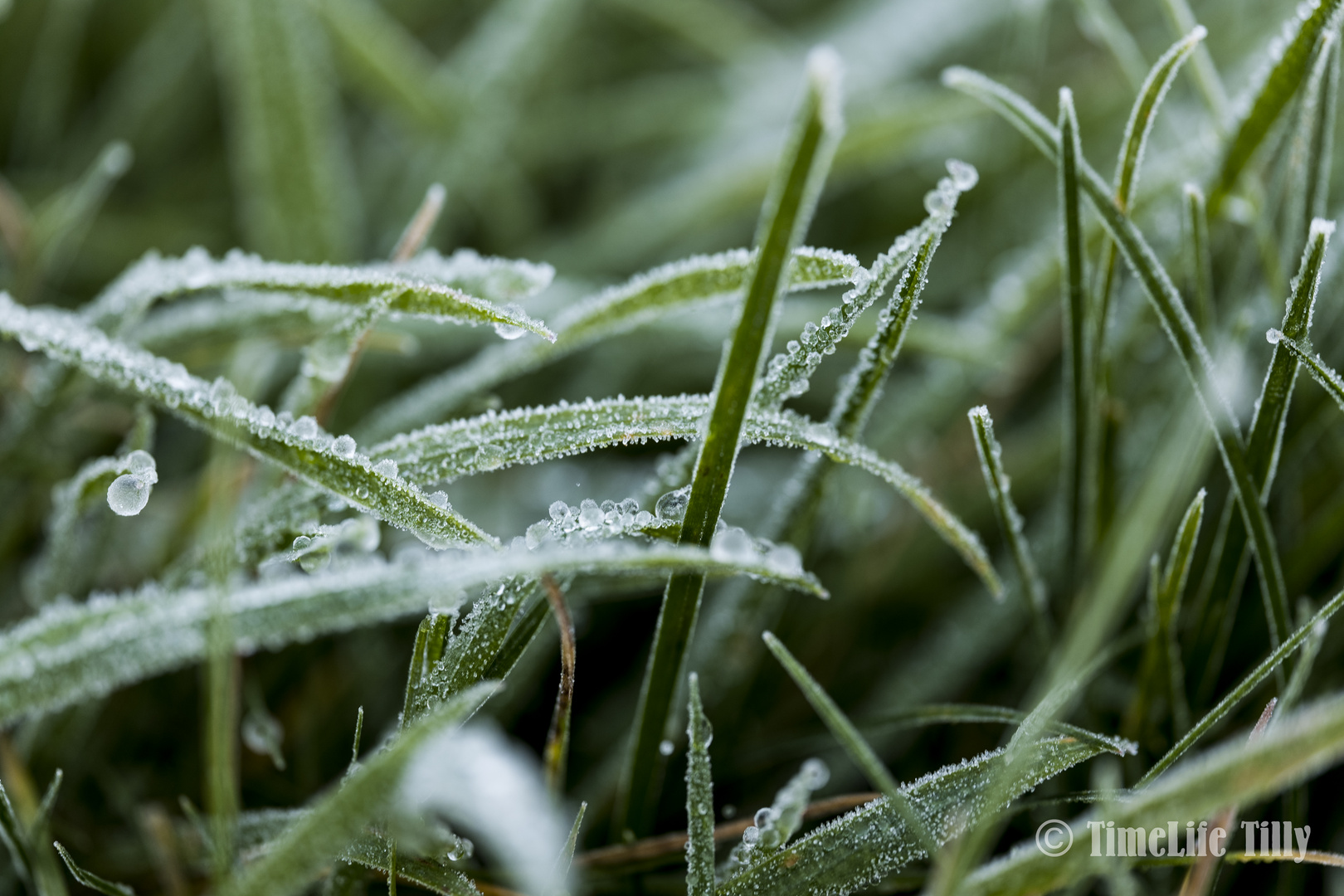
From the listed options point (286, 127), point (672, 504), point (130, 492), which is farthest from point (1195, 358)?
point (286, 127)

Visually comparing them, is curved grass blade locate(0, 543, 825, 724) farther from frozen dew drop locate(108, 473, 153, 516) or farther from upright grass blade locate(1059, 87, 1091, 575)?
upright grass blade locate(1059, 87, 1091, 575)

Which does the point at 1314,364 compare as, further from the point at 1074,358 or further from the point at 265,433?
the point at 265,433

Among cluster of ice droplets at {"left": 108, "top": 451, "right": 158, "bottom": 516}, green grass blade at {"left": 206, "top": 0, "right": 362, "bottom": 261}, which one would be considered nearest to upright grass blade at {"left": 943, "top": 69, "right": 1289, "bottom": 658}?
cluster of ice droplets at {"left": 108, "top": 451, "right": 158, "bottom": 516}

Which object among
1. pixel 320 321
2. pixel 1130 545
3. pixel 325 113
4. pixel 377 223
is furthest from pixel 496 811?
pixel 377 223

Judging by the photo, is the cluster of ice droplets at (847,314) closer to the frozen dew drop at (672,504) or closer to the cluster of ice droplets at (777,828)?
the frozen dew drop at (672,504)

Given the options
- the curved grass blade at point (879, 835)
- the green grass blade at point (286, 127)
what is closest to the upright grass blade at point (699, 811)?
the curved grass blade at point (879, 835)
